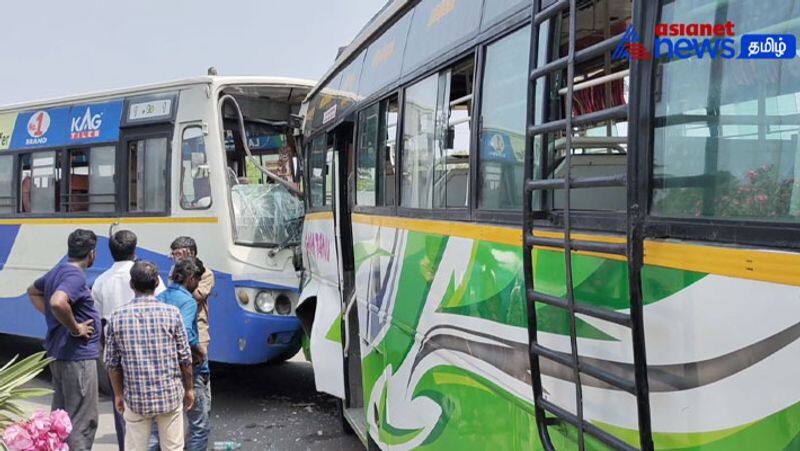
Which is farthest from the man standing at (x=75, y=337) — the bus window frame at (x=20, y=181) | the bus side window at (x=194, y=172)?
the bus window frame at (x=20, y=181)

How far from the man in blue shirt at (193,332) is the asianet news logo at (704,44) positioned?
3.59 m

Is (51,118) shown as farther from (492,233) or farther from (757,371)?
(757,371)

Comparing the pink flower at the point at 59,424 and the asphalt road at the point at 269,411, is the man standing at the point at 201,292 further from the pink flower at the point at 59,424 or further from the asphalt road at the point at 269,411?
the pink flower at the point at 59,424

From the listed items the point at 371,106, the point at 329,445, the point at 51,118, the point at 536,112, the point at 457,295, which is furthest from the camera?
the point at 51,118

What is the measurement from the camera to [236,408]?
295 inches

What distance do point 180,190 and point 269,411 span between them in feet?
8.08

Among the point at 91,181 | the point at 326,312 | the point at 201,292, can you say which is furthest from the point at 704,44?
the point at 91,181

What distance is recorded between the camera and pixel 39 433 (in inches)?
87.3

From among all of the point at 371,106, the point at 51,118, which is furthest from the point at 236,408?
the point at 51,118

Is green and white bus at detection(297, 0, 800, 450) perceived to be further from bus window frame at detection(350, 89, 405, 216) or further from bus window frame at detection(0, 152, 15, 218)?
bus window frame at detection(0, 152, 15, 218)

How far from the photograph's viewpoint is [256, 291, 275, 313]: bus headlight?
7.36m

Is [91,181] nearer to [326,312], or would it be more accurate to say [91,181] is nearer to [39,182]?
[39,182]

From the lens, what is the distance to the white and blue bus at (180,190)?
290 inches

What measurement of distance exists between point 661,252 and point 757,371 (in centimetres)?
41
